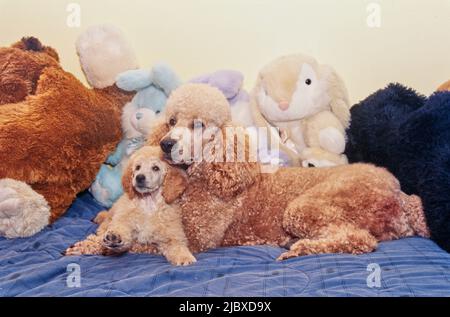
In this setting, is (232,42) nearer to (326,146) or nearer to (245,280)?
(326,146)

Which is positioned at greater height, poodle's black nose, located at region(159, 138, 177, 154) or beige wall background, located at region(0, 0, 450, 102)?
beige wall background, located at region(0, 0, 450, 102)

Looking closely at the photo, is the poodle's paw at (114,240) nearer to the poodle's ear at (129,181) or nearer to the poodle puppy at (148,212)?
the poodle puppy at (148,212)

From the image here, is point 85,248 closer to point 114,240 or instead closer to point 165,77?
point 114,240

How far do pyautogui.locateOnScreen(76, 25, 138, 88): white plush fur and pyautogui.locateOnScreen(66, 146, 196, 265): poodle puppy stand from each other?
1.43 feet

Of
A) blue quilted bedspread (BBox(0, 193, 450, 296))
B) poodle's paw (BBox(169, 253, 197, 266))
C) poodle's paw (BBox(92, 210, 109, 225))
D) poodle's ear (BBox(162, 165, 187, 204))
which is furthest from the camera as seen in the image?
poodle's paw (BBox(92, 210, 109, 225))

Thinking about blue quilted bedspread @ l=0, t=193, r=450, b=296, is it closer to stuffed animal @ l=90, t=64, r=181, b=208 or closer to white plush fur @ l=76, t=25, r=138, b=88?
stuffed animal @ l=90, t=64, r=181, b=208

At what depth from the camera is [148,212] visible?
4.93 feet

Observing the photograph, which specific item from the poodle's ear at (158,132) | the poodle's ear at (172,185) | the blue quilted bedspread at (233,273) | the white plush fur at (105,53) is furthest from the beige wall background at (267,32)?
the blue quilted bedspread at (233,273)

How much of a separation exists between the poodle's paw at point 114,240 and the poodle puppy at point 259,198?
180mm

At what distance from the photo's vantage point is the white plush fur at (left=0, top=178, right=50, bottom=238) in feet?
5.11

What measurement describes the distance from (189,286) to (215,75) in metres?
0.76

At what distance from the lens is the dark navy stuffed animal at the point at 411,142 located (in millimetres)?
1481

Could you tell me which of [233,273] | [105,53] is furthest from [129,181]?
[105,53]

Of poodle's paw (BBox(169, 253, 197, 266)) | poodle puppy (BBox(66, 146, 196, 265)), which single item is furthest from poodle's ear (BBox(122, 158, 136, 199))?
poodle's paw (BBox(169, 253, 197, 266))
